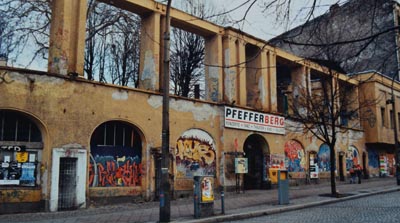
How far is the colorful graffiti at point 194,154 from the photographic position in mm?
19797

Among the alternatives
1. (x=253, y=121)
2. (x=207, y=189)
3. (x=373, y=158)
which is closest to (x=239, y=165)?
(x=253, y=121)

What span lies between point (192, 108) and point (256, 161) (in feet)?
23.5

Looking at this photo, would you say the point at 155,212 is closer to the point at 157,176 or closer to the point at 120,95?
the point at 157,176

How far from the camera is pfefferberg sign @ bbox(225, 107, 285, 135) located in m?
22.3

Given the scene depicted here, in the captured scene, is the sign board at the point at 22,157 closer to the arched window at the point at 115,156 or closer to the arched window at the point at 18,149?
the arched window at the point at 18,149

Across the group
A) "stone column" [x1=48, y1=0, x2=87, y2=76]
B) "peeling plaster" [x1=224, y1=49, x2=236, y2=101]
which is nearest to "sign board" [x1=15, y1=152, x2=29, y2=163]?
"stone column" [x1=48, y1=0, x2=87, y2=76]

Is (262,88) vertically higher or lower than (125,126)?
higher

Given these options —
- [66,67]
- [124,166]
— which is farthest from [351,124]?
[66,67]

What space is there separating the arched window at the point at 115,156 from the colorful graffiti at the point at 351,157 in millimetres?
21887

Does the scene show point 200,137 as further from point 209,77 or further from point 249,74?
point 249,74

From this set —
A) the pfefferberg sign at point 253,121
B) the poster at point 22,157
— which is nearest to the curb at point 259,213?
the poster at point 22,157

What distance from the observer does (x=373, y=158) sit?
3809 centimetres

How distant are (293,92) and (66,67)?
62.3 feet

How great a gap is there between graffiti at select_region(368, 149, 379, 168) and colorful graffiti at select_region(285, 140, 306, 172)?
12.1 meters
